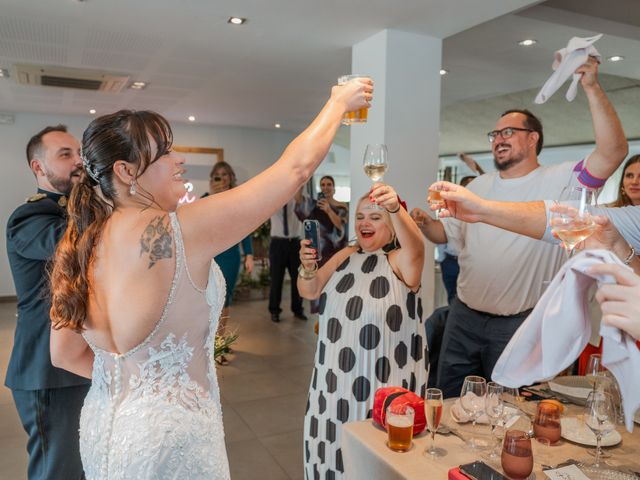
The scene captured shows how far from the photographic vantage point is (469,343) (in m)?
2.89

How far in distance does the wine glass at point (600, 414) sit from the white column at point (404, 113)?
2481mm

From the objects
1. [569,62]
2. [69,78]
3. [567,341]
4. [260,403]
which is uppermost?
[69,78]

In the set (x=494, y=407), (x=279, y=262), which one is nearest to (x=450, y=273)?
(x=279, y=262)

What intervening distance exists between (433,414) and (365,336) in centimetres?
70

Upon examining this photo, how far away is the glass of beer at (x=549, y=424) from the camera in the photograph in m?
1.65

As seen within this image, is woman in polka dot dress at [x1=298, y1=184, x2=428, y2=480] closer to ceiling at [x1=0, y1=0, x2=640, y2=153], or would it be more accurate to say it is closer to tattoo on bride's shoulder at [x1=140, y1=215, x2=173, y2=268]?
tattoo on bride's shoulder at [x1=140, y1=215, x2=173, y2=268]

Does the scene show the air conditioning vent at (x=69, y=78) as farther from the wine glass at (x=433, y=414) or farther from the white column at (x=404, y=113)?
the wine glass at (x=433, y=414)

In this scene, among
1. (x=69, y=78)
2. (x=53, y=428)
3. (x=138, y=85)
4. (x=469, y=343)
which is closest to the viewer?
(x=53, y=428)

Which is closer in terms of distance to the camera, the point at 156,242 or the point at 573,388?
the point at 156,242

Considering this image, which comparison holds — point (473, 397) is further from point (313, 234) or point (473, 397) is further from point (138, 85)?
point (138, 85)

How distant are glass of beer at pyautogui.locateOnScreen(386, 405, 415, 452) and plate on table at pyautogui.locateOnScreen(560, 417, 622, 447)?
1.72 feet

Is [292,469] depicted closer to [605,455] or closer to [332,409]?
[332,409]

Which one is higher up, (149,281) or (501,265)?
(149,281)

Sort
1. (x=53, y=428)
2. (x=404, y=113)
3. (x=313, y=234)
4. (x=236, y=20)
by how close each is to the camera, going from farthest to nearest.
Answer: (x=404, y=113)
(x=236, y=20)
(x=313, y=234)
(x=53, y=428)
